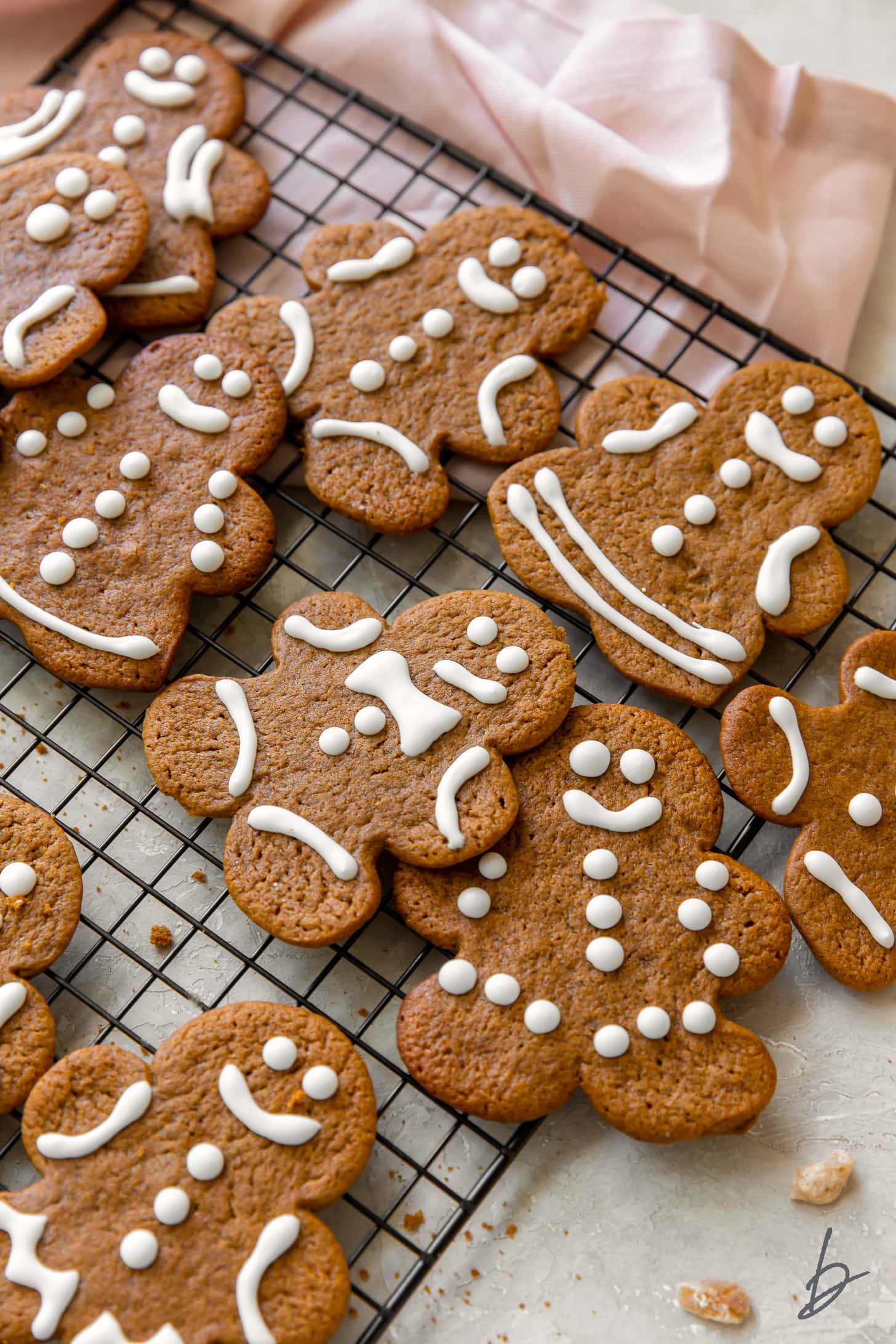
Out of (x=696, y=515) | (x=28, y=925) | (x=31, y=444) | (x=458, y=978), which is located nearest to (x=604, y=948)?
(x=458, y=978)

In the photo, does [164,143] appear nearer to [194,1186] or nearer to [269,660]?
[269,660]

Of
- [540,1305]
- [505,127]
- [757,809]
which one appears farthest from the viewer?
[505,127]

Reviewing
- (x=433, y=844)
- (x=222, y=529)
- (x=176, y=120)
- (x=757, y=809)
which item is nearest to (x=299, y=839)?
(x=433, y=844)

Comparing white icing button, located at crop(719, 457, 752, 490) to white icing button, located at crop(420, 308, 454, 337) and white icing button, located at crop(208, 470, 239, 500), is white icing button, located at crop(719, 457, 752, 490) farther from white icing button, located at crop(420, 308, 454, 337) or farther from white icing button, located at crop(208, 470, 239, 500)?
white icing button, located at crop(208, 470, 239, 500)

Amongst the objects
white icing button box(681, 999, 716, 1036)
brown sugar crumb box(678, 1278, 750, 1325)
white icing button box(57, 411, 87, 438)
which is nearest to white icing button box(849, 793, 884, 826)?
white icing button box(681, 999, 716, 1036)

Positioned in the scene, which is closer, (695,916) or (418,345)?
(695,916)

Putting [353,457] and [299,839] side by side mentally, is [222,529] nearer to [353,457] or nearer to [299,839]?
[353,457]

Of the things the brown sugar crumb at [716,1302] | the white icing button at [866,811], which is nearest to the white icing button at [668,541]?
the white icing button at [866,811]
